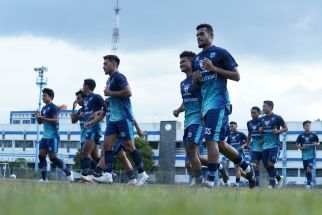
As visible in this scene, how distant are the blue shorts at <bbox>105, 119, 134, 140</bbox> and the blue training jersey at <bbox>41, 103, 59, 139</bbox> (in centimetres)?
447

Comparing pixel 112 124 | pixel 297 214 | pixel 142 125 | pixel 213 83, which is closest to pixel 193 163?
pixel 112 124

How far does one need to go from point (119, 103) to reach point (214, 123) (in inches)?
116

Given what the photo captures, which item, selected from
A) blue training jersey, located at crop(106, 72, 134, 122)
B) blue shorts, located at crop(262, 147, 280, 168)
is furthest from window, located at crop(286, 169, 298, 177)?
blue training jersey, located at crop(106, 72, 134, 122)

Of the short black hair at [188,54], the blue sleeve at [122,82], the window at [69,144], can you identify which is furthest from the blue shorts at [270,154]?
the window at [69,144]

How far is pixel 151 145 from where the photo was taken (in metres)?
82.9

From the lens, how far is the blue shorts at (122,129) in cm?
1059

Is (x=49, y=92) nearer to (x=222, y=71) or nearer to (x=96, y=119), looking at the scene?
(x=96, y=119)

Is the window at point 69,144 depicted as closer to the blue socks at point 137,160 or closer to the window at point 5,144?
the window at point 5,144

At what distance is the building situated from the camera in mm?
72750

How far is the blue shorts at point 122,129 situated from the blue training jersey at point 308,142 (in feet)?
35.1

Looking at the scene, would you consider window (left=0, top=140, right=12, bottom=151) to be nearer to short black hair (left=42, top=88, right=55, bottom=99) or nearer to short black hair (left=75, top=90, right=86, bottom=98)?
short black hair (left=42, top=88, right=55, bottom=99)

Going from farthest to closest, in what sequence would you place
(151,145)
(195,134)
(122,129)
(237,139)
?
(151,145) < (237,139) < (122,129) < (195,134)

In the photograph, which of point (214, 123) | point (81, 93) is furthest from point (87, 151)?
point (214, 123)

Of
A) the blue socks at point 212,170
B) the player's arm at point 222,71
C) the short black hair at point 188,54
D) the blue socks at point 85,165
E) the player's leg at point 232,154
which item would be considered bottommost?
the blue socks at point 85,165
